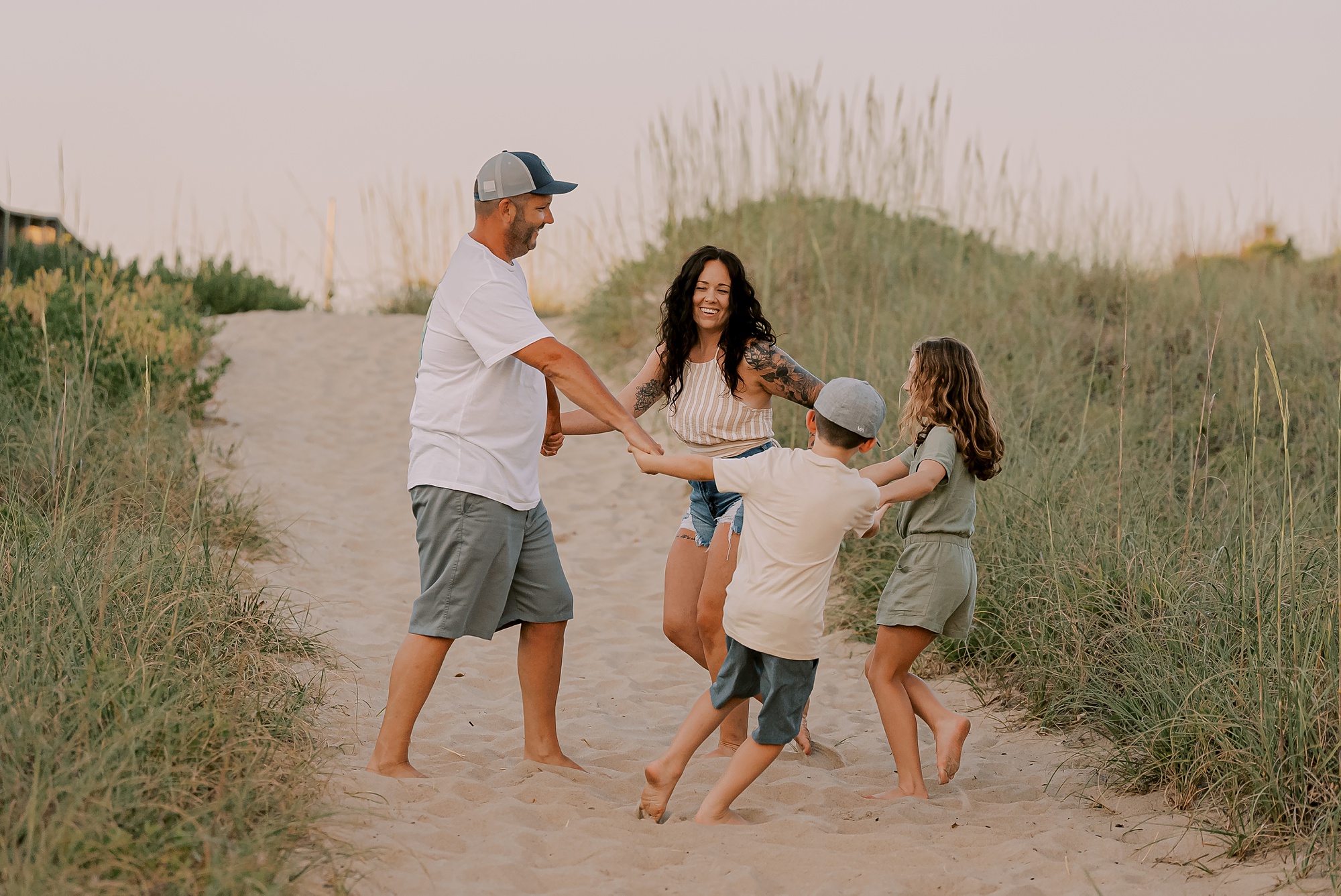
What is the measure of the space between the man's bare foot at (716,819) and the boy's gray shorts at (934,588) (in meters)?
0.79

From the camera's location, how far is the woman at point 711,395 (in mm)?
3969

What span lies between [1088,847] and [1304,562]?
1657mm

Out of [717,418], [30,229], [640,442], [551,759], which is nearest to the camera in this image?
[640,442]

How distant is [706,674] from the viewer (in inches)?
215

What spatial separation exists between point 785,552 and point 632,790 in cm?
119

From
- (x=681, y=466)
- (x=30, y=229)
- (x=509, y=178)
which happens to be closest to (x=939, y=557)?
(x=681, y=466)

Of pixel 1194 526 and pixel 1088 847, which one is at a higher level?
pixel 1194 526

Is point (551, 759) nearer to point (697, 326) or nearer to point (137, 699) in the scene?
point (137, 699)

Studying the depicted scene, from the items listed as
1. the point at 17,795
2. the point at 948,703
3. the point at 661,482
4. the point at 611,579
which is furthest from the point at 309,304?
the point at 17,795

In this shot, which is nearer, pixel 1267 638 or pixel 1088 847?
pixel 1088 847

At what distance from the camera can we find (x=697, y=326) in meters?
4.13

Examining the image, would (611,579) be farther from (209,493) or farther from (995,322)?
(995,322)

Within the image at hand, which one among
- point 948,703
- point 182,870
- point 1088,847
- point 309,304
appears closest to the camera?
point 182,870

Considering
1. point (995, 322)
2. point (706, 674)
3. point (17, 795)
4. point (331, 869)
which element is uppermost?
point (995, 322)
